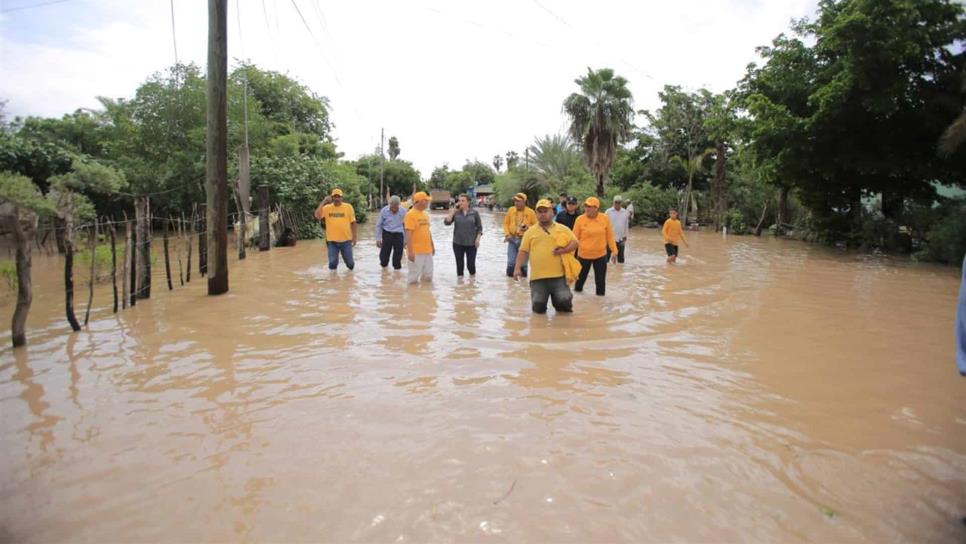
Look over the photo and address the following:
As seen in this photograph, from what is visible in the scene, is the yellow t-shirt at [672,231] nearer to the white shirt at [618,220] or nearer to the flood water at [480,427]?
the white shirt at [618,220]

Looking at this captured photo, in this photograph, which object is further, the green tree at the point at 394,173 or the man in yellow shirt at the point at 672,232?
the green tree at the point at 394,173

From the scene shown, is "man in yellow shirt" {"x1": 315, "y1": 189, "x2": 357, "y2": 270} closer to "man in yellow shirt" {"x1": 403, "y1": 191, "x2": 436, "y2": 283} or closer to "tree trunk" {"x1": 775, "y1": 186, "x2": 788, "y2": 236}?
"man in yellow shirt" {"x1": 403, "y1": 191, "x2": 436, "y2": 283}

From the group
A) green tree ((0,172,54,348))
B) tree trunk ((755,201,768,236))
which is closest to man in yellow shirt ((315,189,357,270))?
green tree ((0,172,54,348))

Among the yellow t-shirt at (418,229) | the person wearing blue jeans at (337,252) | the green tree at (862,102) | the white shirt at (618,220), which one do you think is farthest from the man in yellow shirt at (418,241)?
the green tree at (862,102)

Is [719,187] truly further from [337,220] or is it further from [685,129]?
[337,220]

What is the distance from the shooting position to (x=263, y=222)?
16922 millimetres

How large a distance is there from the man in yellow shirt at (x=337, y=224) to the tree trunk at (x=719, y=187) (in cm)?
2204

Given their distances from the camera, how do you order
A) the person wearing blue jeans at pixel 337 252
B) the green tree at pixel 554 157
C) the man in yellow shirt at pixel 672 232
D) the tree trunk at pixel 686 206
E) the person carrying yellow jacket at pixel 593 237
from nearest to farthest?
the person carrying yellow jacket at pixel 593 237 → the person wearing blue jeans at pixel 337 252 → the man in yellow shirt at pixel 672 232 → the tree trunk at pixel 686 206 → the green tree at pixel 554 157

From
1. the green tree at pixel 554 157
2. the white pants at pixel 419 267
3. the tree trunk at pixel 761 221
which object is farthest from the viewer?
the green tree at pixel 554 157

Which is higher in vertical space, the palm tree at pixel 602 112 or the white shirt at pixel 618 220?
the palm tree at pixel 602 112

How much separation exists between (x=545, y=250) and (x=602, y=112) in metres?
28.1

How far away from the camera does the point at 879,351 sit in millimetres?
6000

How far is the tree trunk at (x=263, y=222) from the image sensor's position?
16547 mm

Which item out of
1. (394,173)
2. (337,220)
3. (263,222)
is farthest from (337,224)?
(394,173)
